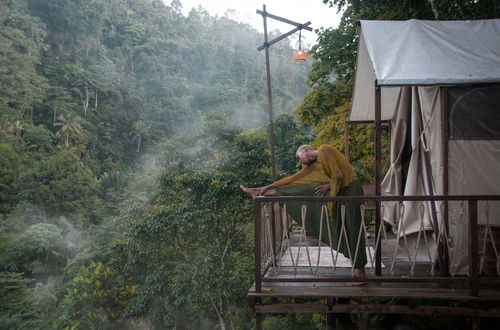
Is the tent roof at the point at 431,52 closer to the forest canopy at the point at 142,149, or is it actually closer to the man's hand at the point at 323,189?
the man's hand at the point at 323,189

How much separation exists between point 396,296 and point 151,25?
66.6 meters

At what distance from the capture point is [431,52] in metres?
4.47

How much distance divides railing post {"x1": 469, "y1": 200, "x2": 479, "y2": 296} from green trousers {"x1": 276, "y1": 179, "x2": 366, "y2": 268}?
2.95 feet

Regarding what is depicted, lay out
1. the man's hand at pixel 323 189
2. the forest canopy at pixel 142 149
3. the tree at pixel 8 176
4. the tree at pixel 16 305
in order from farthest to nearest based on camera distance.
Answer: the tree at pixel 8 176
the tree at pixel 16 305
the forest canopy at pixel 142 149
the man's hand at pixel 323 189

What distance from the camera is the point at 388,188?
5453 millimetres

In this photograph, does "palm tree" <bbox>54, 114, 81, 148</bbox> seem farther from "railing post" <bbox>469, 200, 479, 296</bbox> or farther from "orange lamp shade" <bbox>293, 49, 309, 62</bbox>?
"railing post" <bbox>469, 200, 479, 296</bbox>

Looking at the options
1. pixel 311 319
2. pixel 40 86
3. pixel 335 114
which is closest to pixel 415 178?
pixel 335 114

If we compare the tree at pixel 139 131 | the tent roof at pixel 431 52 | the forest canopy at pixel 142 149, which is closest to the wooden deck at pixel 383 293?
the tent roof at pixel 431 52

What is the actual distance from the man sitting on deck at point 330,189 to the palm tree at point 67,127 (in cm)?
3795

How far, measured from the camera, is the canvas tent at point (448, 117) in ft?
13.1

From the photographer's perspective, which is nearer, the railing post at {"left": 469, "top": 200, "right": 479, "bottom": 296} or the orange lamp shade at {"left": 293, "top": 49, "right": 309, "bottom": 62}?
the railing post at {"left": 469, "top": 200, "right": 479, "bottom": 296}

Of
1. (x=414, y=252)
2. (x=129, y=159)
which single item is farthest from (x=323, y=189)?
(x=129, y=159)

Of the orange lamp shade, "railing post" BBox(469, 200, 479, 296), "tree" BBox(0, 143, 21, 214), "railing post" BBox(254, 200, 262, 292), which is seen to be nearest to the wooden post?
"railing post" BBox(469, 200, 479, 296)

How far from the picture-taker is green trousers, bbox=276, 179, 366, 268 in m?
4.18
